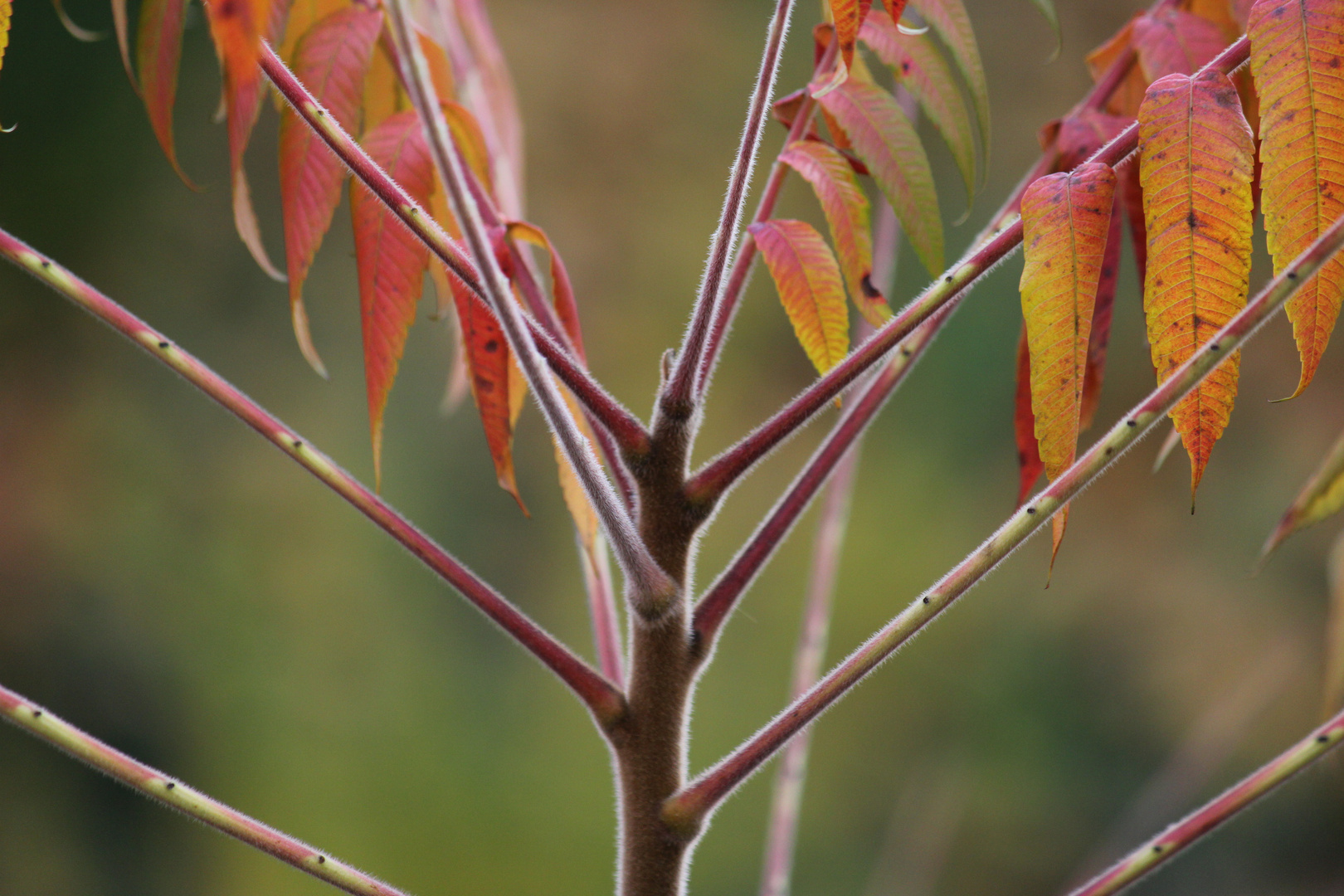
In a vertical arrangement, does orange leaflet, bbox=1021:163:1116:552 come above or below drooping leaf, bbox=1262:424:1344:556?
above

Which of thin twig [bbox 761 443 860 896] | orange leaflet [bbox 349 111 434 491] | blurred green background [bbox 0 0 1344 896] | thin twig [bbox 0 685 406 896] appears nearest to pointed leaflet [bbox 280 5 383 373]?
orange leaflet [bbox 349 111 434 491]

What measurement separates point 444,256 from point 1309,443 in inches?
67.9

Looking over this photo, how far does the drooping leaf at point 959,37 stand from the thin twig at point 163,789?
0.26 meters

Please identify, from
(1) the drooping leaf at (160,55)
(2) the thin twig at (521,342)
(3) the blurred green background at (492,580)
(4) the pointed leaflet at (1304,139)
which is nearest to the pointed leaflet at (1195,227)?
(4) the pointed leaflet at (1304,139)

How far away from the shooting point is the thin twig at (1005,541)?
0.58 feet

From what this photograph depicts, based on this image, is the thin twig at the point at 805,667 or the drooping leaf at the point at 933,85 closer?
the drooping leaf at the point at 933,85

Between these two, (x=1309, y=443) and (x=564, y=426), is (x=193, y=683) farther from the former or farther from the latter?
(x=1309, y=443)

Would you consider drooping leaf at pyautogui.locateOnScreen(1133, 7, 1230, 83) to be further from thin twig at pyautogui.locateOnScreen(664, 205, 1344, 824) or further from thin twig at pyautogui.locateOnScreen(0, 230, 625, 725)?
thin twig at pyautogui.locateOnScreen(0, 230, 625, 725)

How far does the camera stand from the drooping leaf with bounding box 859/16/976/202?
30 cm

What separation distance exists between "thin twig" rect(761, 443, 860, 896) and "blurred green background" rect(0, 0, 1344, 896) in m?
1.20

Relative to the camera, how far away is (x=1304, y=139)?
229 millimetres

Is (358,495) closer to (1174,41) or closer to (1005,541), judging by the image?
(1005,541)

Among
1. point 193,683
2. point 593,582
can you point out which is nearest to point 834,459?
point 593,582

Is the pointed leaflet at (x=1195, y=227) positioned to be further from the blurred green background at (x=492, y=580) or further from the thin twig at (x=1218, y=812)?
the blurred green background at (x=492, y=580)
